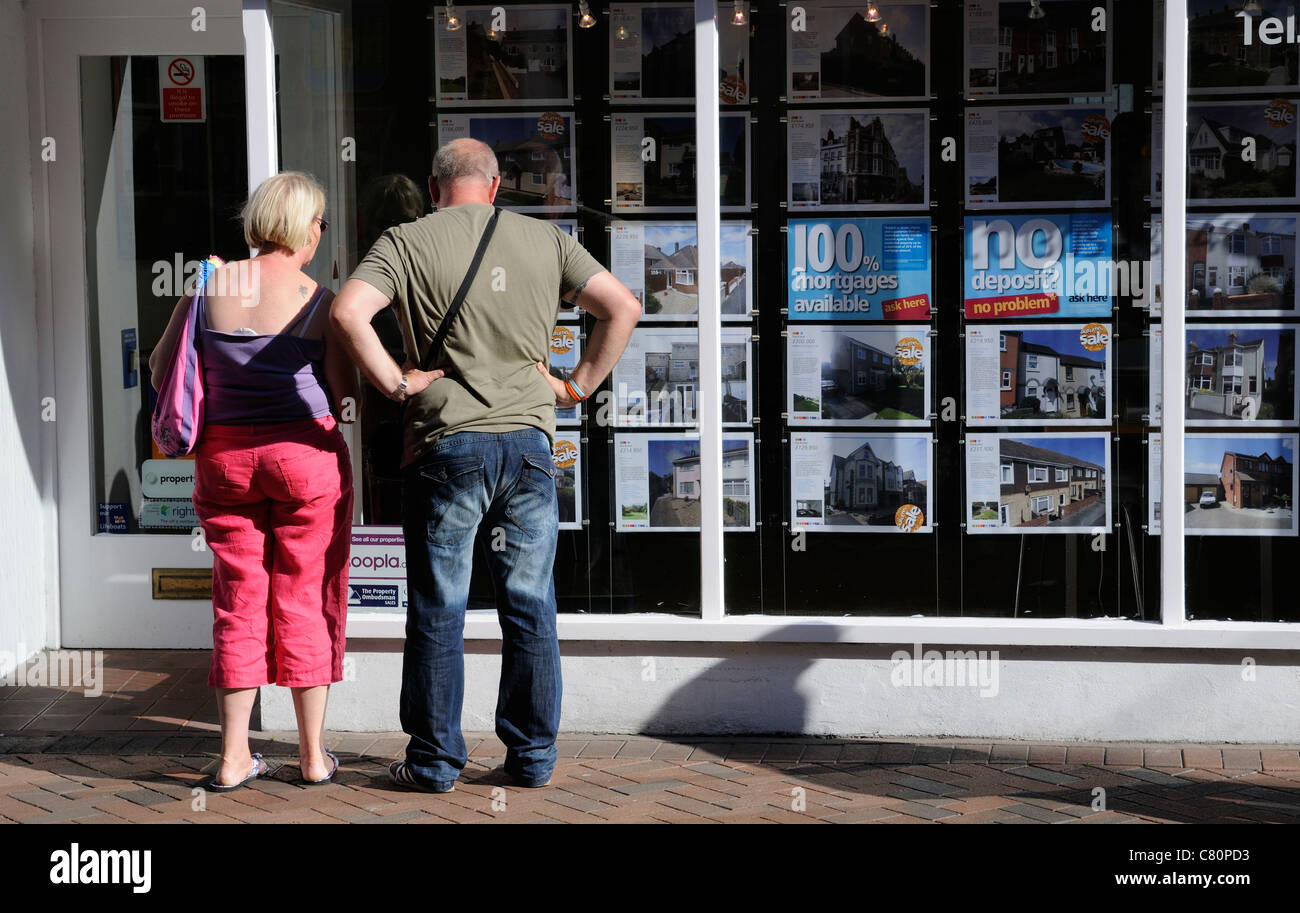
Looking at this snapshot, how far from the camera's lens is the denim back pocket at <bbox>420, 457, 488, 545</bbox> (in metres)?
4.90

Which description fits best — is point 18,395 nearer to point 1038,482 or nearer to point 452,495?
point 452,495

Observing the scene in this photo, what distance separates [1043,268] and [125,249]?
4031 millimetres

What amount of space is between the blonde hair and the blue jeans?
85 cm

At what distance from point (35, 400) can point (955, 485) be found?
4.06 metres

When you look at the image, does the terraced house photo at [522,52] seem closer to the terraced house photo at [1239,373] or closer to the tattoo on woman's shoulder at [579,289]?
the tattoo on woman's shoulder at [579,289]

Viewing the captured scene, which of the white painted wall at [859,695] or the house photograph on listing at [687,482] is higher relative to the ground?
the house photograph on listing at [687,482]

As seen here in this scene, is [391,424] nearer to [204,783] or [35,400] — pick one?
[204,783]

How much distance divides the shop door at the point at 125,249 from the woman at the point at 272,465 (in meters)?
1.98

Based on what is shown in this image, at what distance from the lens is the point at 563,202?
606 centimetres

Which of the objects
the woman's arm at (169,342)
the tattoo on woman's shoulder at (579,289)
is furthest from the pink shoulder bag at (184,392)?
the tattoo on woman's shoulder at (579,289)

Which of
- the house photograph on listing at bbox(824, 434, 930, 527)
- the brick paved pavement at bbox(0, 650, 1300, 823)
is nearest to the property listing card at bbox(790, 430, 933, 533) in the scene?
the house photograph on listing at bbox(824, 434, 930, 527)

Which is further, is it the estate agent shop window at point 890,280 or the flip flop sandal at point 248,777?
the estate agent shop window at point 890,280

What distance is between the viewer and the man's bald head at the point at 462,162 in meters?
5.04

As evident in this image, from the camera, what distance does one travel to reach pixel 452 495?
4922mm
